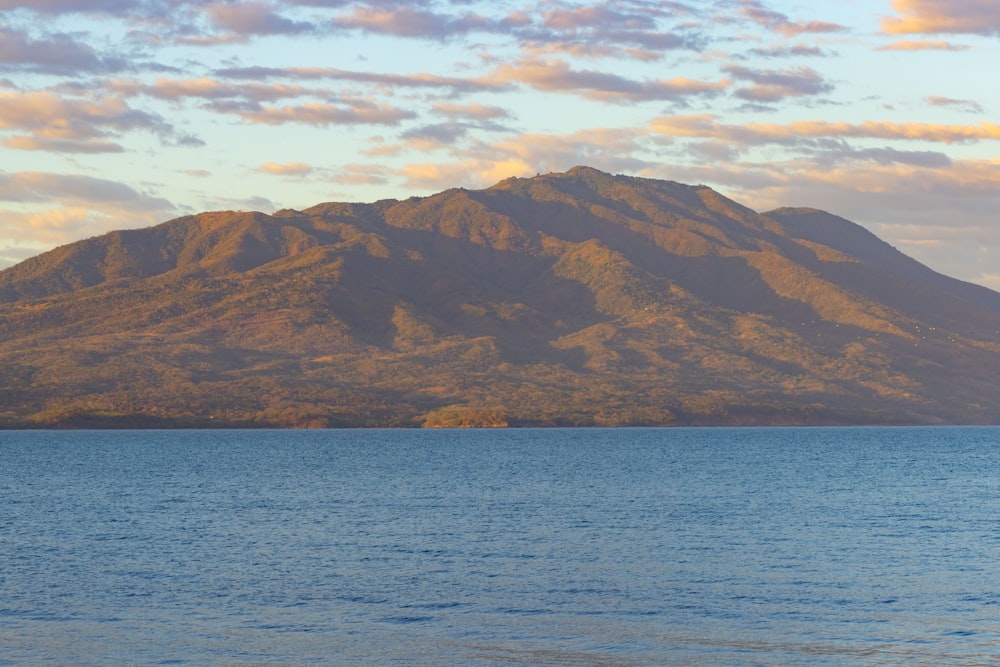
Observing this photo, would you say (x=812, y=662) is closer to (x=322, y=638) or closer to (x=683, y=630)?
(x=683, y=630)

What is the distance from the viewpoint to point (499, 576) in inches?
2576

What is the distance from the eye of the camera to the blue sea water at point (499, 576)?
4903 centimetres

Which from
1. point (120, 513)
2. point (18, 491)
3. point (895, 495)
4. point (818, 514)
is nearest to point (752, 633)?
point (818, 514)

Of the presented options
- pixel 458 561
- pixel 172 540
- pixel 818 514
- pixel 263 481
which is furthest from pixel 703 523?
pixel 263 481

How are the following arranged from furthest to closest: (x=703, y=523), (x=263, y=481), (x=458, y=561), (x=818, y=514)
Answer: (x=263, y=481) → (x=818, y=514) → (x=703, y=523) → (x=458, y=561)

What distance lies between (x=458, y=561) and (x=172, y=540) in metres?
21.1

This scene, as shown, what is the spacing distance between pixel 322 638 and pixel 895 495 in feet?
265

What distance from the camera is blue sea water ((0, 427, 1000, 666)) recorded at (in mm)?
49031

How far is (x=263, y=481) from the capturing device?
5512 inches

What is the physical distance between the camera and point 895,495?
A: 11969 cm

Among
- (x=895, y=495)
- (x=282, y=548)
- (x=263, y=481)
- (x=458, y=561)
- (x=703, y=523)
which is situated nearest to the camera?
(x=458, y=561)

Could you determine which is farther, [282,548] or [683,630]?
[282,548]

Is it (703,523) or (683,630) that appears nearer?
(683,630)

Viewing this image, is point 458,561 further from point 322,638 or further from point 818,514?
point 818,514
